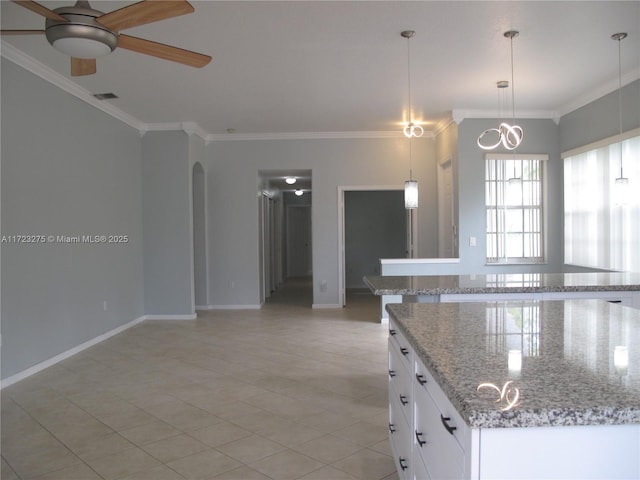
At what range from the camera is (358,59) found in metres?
4.48

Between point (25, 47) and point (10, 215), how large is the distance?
1446mm

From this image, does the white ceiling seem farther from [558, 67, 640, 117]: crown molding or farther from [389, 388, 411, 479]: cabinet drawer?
[389, 388, 411, 479]: cabinet drawer

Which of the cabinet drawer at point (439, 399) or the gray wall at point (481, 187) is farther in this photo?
the gray wall at point (481, 187)

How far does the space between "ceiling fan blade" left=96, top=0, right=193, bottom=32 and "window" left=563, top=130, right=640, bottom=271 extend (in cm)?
404

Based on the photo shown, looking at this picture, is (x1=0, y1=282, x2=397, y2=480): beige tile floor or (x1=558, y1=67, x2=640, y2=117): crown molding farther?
(x1=558, y1=67, x2=640, y2=117): crown molding

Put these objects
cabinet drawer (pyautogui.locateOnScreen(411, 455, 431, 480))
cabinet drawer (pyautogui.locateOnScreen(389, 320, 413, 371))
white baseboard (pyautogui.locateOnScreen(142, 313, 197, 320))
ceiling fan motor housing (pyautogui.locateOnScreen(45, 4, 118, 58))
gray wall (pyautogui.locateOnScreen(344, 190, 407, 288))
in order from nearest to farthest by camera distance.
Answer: cabinet drawer (pyautogui.locateOnScreen(411, 455, 431, 480)) → cabinet drawer (pyautogui.locateOnScreen(389, 320, 413, 371)) → ceiling fan motor housing (pyautogui.locateOnScreen(45, 4, 118, 58)) → white baseboard (pyautogui.locateOnScreen(142, 313, 197, 320)) → gray wall (pyautogui.locateOnScreen(344, 190, 407, 288))

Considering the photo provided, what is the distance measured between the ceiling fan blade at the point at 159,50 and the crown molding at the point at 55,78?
2076mm

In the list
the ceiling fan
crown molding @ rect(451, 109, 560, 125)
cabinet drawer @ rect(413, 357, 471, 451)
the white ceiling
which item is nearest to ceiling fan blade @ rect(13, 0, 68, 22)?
the ceiling fan

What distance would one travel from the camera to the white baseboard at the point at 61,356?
13.5 feet

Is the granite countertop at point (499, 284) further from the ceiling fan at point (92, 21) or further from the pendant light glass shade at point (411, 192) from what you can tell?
the ceiling fan at point (92, 21)

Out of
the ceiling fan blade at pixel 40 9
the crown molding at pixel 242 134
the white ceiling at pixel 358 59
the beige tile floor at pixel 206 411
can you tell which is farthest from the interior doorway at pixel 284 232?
the ceiling fan blade at pixel 40 9

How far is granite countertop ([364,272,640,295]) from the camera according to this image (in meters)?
3.08

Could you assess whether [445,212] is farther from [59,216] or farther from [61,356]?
[61,356]

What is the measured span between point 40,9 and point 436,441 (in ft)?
8.04
